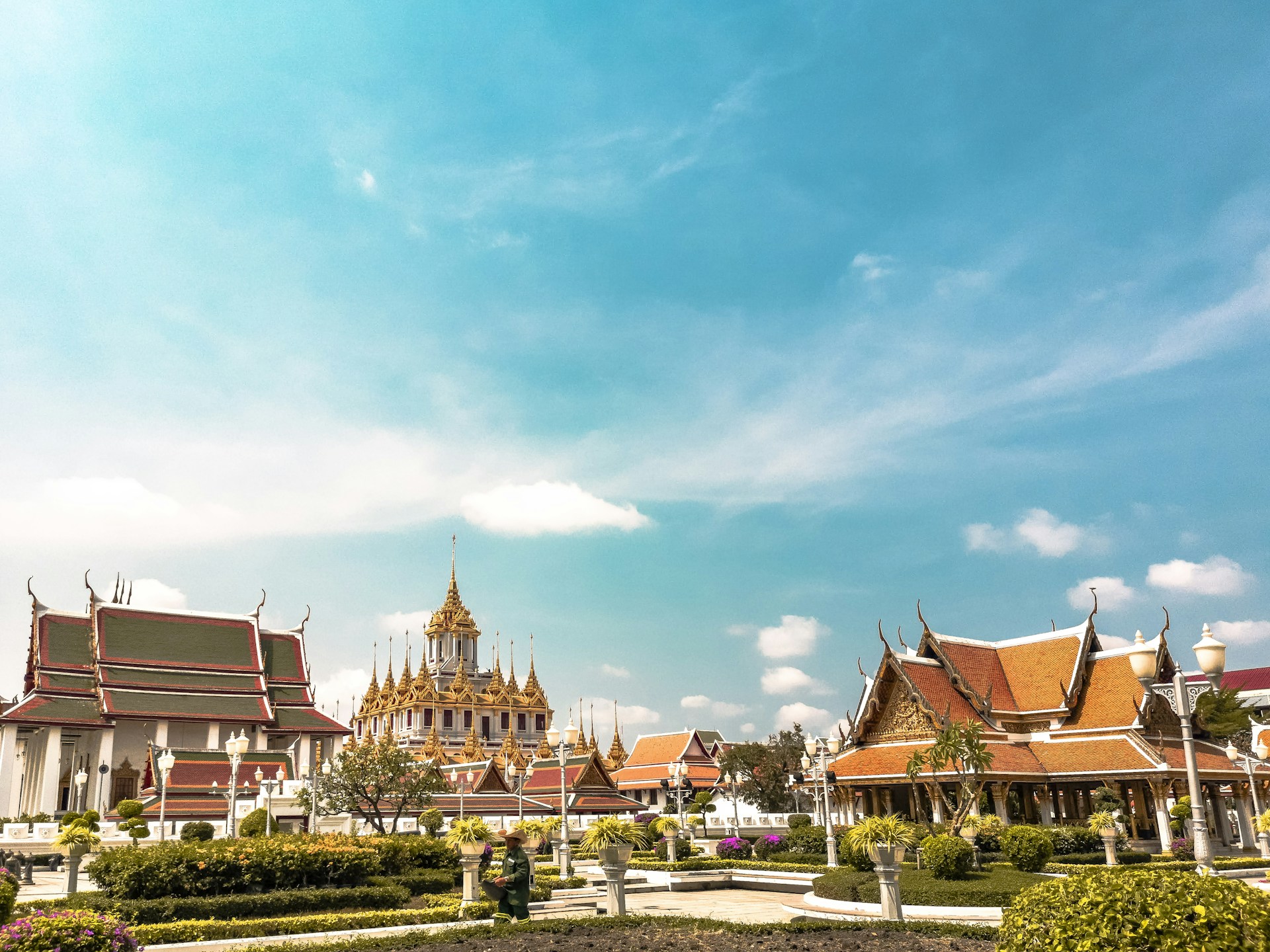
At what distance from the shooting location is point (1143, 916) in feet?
17.9

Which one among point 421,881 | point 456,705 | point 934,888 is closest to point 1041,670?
point 934,888

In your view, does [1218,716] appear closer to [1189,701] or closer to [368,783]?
[1189,701]

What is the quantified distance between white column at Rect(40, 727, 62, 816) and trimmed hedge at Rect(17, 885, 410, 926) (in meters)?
26.6

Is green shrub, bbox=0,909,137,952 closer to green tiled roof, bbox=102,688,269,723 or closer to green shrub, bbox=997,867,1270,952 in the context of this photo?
green shrub, bbox=997,867,1270,952

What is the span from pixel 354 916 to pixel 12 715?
1222 inches

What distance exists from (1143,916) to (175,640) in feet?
157

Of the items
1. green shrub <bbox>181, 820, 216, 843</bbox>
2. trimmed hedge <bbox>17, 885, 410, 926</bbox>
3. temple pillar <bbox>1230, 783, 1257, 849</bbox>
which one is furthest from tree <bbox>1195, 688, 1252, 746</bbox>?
green shrub <bbox>181, 820, 216, 843</bbox>

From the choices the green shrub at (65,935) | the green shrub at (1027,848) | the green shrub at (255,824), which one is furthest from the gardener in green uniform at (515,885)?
the green shrub at (255,824)

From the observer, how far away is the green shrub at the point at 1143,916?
5273 mm

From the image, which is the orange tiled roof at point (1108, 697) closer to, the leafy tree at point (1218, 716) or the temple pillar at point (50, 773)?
the leafy tree at point (1218, 716)

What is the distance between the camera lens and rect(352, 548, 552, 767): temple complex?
79438 millimetres

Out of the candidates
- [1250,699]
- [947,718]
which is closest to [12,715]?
[947,718]

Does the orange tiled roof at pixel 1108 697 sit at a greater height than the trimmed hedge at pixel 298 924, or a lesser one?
greater

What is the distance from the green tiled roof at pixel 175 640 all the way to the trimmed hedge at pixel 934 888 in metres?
36.4
